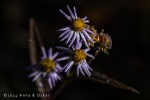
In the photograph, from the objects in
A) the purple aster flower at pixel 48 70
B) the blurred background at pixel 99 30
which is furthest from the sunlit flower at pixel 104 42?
the blurred background at pixel 99 30

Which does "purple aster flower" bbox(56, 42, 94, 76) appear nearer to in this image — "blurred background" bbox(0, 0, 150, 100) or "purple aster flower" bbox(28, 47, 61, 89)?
"purple aster flower" bbox(28, 47, 61, 89)

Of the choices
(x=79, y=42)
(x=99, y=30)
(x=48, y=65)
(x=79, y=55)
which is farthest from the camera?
(x=99, y=30)

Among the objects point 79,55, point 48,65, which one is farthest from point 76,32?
point 48,65

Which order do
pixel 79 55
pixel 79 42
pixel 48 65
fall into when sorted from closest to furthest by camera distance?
1. pixel 79 42
2. pixel 79 55
3. pixel 48 65

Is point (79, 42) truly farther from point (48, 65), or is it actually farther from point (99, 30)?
point (99, 30)

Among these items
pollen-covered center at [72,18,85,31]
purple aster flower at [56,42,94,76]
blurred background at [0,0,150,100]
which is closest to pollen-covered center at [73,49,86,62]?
purple aster flower at [56,42,94,76]

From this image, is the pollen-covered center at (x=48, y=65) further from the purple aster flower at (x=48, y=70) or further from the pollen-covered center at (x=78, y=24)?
the pollen-covered center at (x=78, y=24)
